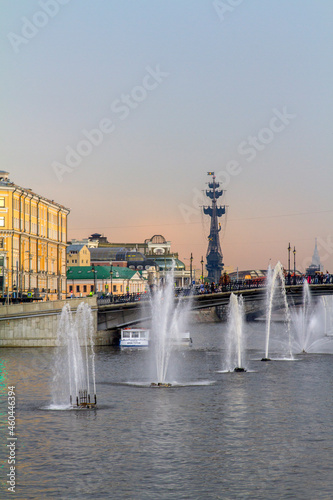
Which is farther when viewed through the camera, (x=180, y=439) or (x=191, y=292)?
(x=191, y=292)

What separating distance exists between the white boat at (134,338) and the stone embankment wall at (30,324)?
11481mm

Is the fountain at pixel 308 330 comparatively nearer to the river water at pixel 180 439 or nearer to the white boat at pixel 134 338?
the white boat at pixel 134 338

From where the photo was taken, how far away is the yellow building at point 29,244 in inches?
4429

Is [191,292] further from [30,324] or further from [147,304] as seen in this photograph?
[30,324]

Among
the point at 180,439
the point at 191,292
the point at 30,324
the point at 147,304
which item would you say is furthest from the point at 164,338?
the point at 191,292

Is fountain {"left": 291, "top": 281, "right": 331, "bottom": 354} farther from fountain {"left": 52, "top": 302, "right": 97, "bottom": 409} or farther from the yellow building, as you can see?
the yellow building

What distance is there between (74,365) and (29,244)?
6285 centimetres

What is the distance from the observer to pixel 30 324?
7700 centimetres

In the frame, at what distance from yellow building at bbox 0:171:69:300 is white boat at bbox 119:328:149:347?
18230 mm

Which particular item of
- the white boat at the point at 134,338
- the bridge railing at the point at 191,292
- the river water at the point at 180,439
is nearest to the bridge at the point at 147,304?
the bridge railing at the point at 191,292

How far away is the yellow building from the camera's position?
112500 mm

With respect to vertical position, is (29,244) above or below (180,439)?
above

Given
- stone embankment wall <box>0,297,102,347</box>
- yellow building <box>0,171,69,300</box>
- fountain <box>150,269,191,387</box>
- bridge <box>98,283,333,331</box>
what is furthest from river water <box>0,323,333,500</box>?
yellow building <box>0,171,69,300</box>

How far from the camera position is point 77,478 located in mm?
28750
